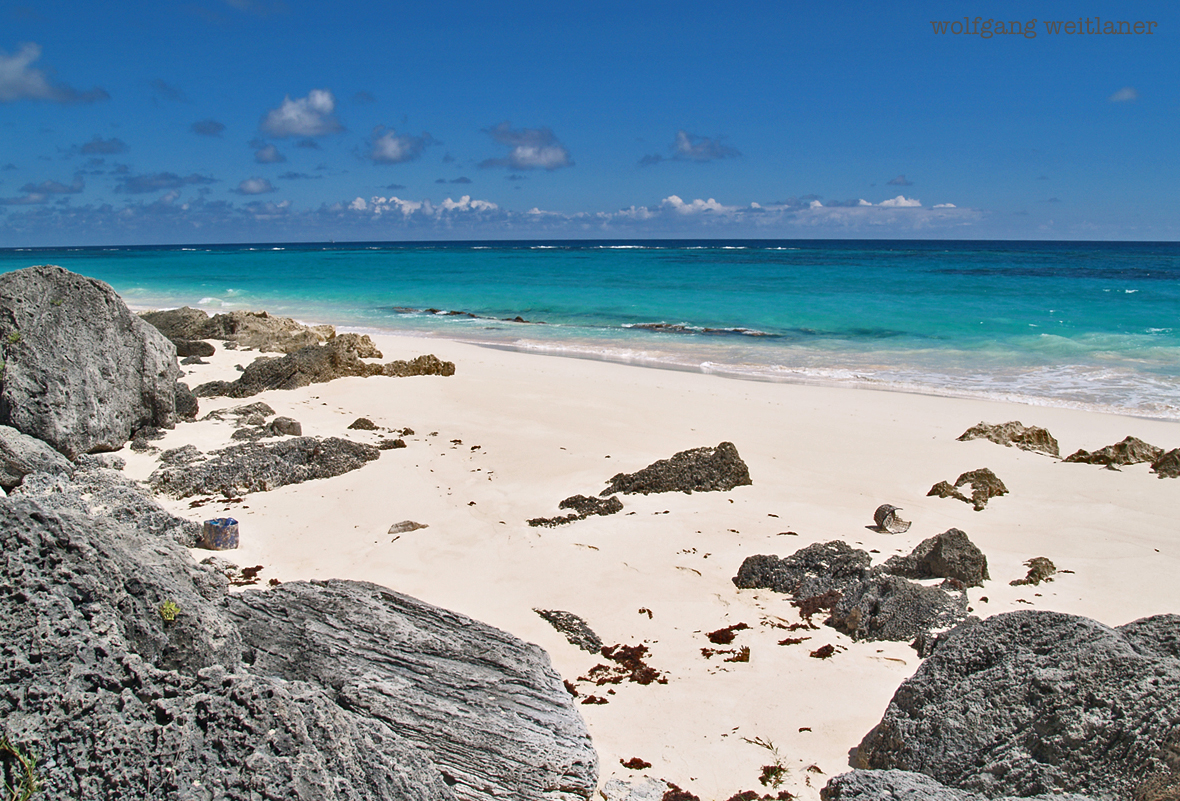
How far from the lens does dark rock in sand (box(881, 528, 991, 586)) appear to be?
16.0 feet

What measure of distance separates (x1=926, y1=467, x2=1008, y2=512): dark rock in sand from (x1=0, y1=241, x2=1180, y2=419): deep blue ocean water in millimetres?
6243

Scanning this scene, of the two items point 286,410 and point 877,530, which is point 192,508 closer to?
point 286,410

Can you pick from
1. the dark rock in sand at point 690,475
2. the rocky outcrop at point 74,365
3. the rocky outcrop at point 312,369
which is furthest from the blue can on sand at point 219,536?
the rocky outcrop at point 312,369

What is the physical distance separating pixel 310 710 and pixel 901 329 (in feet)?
74.6

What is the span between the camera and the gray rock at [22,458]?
551 centimetres

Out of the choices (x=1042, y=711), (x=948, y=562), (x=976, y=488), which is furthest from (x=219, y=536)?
(x=976, y=488)

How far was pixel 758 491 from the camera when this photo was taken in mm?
6824

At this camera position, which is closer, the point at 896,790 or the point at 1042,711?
the point at 896,790

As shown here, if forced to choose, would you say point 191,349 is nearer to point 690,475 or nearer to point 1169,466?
point 690,475

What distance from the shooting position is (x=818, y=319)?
972 inches

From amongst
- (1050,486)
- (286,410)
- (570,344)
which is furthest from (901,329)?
(286,410)

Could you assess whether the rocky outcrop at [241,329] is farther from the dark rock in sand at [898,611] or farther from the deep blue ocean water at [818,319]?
the dark rock in sand at [898,611]

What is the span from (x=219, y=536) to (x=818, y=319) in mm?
22653

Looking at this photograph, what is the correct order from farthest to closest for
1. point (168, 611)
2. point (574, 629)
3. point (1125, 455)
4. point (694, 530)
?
point (1125, 455) < point (694, 530) < point (574, 629) < point (168, 611)
